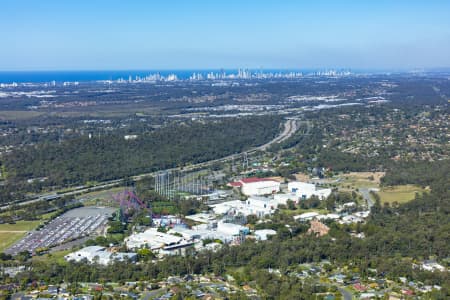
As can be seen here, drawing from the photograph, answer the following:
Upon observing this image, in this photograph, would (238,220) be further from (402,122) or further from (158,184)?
(402,122)

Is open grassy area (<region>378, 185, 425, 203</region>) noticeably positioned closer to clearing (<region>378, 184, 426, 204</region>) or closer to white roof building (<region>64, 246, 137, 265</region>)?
clearing (<region>378, 184, 426, 204</region>)

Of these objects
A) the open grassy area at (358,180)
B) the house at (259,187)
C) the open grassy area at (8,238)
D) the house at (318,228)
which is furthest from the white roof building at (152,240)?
the open grassy area at (358,180)

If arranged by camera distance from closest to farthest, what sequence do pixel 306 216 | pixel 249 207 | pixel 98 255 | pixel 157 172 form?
1. pixel 98 255
2. pixel 306 216
3. pixel 249 207
4. pixel 157 172

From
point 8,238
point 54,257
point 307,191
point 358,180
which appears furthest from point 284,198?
point 8,238

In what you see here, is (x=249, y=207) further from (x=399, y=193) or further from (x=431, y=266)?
(x=431, y=266)

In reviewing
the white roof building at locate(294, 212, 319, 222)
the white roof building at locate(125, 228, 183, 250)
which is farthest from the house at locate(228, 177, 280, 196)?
the white roof building at locate(125, 228, 183, 250)

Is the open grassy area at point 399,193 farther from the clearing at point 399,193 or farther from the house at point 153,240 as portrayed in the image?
the house at point 153,240

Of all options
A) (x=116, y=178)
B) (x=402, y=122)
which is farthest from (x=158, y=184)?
(x=402, y=122)
